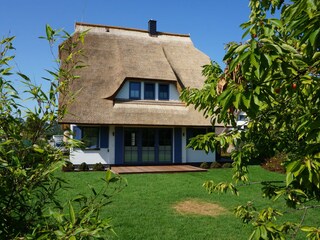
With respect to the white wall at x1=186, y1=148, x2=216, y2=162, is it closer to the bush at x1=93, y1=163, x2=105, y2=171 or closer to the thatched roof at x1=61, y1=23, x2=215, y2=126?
the thatched roof at x1=61, y1=23, x2=215, y2=126

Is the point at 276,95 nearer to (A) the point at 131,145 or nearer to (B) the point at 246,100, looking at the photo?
(B) the point at 246,100

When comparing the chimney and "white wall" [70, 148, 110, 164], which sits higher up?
the chimney

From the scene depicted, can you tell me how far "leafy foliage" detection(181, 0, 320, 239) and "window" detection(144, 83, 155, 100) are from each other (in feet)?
53.5

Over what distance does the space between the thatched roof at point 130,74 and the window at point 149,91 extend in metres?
0.45

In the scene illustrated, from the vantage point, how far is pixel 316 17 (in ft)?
4.61

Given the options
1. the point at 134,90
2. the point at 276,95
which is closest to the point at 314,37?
the point at 276,95

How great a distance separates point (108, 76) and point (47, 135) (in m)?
17.7

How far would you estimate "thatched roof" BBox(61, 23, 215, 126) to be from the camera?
17.9 m

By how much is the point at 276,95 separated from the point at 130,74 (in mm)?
17118

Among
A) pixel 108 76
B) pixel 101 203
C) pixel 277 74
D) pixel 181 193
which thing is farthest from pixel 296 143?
pixel 108 76

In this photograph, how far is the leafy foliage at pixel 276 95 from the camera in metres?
1.50

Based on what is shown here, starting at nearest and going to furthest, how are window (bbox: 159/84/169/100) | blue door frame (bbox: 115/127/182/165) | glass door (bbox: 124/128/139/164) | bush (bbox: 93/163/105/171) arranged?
bush (bbox: 93/163/105/171), blue door frame (bbox: 115/127/182/165), glass door (bbox: 124/128/139/164), window (bbox: 159/84/169/100)

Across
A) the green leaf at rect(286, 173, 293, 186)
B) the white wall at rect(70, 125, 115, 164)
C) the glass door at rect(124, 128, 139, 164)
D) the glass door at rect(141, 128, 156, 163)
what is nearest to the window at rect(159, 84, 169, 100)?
the glass door at rect(141, 128, 156, 163)

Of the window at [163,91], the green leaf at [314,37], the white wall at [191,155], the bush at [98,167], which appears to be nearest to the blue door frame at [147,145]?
the white wall at [191,155]
